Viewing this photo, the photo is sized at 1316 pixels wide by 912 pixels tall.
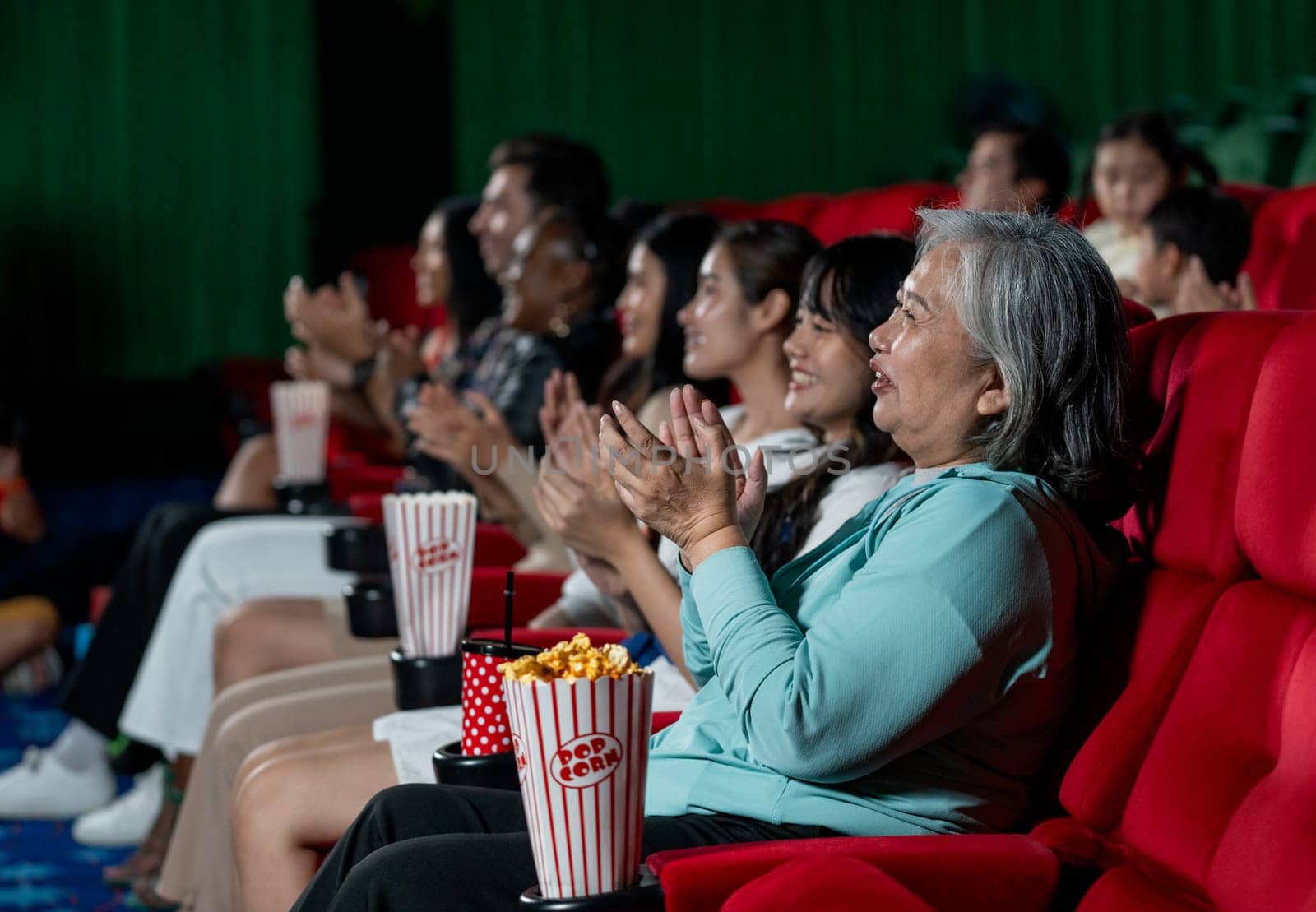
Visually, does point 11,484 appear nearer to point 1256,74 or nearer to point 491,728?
point 491,728

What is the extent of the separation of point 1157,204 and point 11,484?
261cm

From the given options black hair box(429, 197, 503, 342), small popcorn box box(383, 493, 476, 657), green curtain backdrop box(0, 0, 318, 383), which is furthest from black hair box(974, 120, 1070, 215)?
green curtain backdrop box(0, 0, 318, 383)

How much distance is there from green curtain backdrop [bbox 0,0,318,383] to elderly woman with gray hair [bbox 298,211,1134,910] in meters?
4.56

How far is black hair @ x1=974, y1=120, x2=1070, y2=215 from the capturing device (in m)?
3.11

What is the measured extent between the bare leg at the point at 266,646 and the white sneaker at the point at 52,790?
658 millimetres

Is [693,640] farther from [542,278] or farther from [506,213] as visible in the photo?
[506,213]

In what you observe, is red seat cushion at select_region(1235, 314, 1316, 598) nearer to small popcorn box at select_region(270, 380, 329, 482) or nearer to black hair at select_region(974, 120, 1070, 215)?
black hair at select_region(974, 120, 1070, 215)

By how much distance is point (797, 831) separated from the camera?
1.24 m

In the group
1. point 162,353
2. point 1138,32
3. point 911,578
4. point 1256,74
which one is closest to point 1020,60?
point 1138,32

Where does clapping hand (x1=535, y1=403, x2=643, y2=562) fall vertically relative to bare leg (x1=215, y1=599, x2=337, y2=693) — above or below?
above

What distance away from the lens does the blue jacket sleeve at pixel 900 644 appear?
1.14 metres

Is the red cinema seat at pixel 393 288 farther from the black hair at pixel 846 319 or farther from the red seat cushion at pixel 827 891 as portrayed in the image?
the red seat cushion at pixel 827 891

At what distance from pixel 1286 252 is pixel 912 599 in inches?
59.8

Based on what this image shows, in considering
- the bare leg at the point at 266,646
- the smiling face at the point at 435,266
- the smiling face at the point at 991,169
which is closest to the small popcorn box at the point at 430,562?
the bare leg at the point at 266,646
